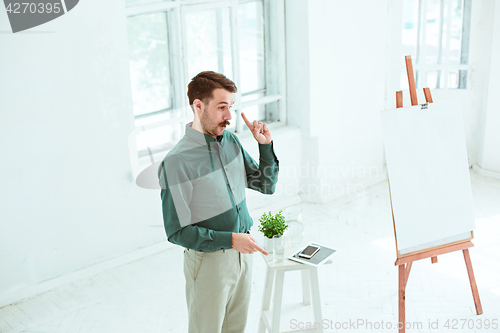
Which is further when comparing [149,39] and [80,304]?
[149,39]

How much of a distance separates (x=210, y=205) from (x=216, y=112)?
48 cm

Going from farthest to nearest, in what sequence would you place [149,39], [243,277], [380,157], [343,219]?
[380,157] < [343,219] < [149,39] < [243,277]

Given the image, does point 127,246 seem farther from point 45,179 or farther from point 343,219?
point 343,219

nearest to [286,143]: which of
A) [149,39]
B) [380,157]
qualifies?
[380,157]

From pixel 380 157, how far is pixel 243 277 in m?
4.16

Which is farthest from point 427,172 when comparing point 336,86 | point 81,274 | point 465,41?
point 465,41

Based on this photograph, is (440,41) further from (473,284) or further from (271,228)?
(271,228)

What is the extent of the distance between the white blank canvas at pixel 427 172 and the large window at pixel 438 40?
11.4 feet

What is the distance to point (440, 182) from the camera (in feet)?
11.3

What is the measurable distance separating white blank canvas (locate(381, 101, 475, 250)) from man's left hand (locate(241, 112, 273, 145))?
0.88 metres

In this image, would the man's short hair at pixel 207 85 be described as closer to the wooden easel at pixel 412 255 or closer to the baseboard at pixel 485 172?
the wooden easel at pixel 412 255

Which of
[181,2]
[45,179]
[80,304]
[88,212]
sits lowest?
[80,304]

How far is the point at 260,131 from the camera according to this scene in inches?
110

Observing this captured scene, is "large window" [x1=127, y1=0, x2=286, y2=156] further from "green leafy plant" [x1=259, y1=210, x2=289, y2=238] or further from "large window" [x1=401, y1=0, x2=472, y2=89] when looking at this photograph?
"green leafy plant" [x1=259, y1=210, x2=289, y2=238]
